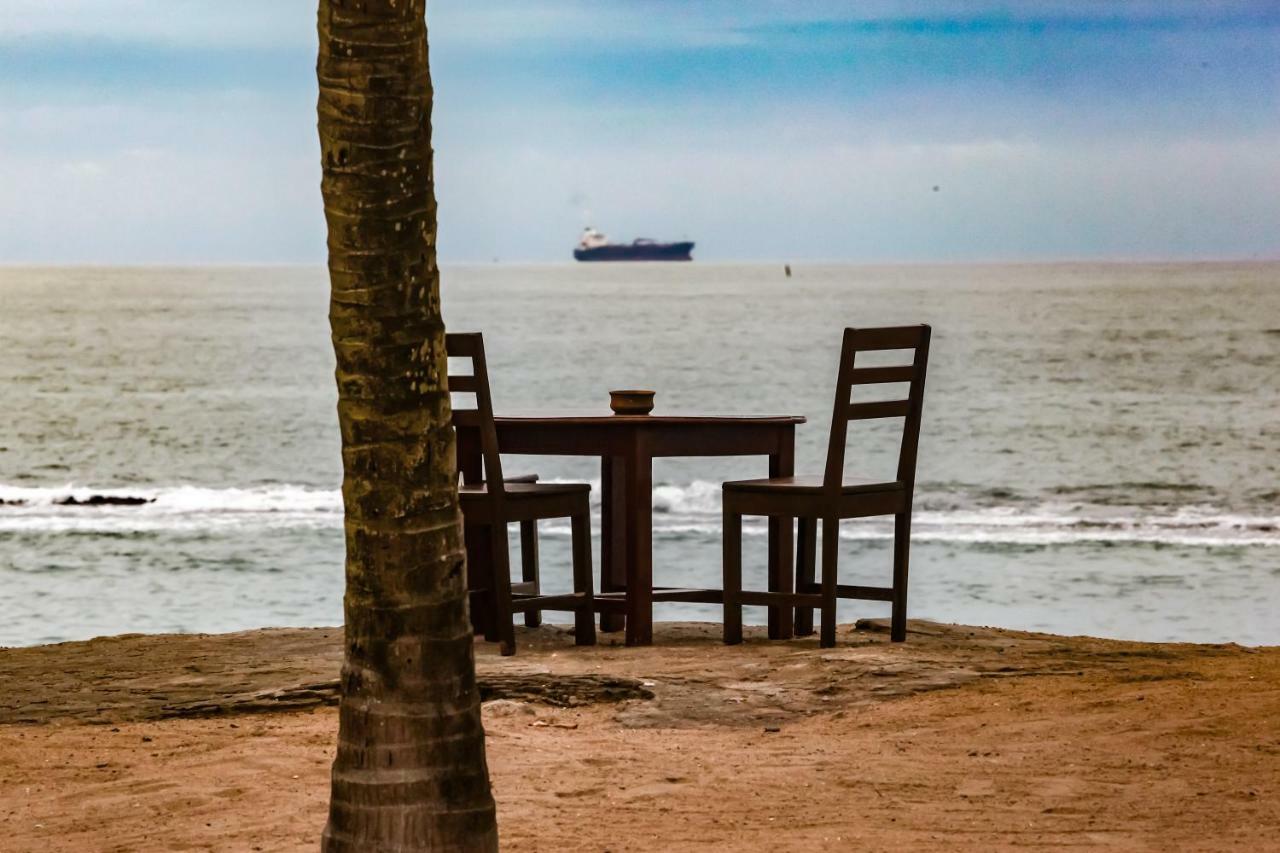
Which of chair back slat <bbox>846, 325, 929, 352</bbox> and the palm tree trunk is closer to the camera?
the palm tree trunk

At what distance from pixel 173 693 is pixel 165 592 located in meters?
5.56

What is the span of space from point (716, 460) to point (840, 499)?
18.3 m

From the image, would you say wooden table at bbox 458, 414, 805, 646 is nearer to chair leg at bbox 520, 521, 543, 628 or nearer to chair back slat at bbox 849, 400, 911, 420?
chair back slat at bbox 849, 400, 911, 420

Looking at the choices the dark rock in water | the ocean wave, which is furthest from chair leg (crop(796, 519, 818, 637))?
the dark rock in water

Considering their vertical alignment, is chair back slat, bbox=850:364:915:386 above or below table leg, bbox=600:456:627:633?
above

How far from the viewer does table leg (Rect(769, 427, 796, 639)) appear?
268 inches

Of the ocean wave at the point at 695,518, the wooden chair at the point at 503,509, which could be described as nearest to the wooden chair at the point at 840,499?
the wooden chair at the point at 503,509

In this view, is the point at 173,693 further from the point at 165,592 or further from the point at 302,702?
the point at 165,592

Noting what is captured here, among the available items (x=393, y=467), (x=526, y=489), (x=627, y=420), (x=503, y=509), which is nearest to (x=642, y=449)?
(x=627, y=420)

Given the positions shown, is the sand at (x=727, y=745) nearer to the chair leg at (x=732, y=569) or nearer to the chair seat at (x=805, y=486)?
the chair leg at (x=732, y=569)

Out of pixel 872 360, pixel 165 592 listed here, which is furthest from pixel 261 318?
pixel 165 592

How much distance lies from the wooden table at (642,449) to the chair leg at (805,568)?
6 cm

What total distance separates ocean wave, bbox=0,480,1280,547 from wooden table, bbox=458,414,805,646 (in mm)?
7164

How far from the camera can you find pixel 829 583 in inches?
256
